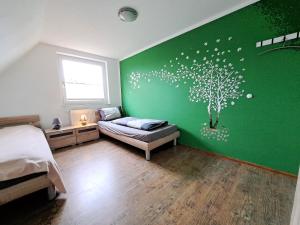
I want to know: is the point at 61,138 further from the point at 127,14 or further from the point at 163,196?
the point at 127,14

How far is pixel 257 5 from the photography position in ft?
5.92

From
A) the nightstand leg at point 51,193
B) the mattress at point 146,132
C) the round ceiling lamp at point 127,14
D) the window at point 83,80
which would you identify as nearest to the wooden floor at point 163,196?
the nightstand leg at point 51,193

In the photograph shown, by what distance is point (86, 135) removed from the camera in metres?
3.30

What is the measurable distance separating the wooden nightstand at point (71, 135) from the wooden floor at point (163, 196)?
83 centimetres

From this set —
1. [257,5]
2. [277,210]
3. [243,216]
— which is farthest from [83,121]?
[257,5]

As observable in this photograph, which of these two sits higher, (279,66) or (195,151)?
(279,66)

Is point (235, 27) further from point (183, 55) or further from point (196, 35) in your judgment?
point (183, 55)

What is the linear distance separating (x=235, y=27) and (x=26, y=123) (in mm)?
4288

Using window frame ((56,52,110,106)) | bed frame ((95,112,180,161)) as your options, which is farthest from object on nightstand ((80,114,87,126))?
bed frame ((95,112,180,161))

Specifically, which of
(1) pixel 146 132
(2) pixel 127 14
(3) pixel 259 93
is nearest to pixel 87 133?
(1) pixel 146 132

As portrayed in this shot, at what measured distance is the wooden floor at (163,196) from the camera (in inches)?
47.6

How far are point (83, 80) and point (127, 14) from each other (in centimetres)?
232

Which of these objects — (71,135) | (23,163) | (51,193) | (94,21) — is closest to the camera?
(23,163)

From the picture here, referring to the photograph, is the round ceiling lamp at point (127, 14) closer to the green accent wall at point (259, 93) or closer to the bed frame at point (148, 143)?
the green accent wall at point (259, 93)
